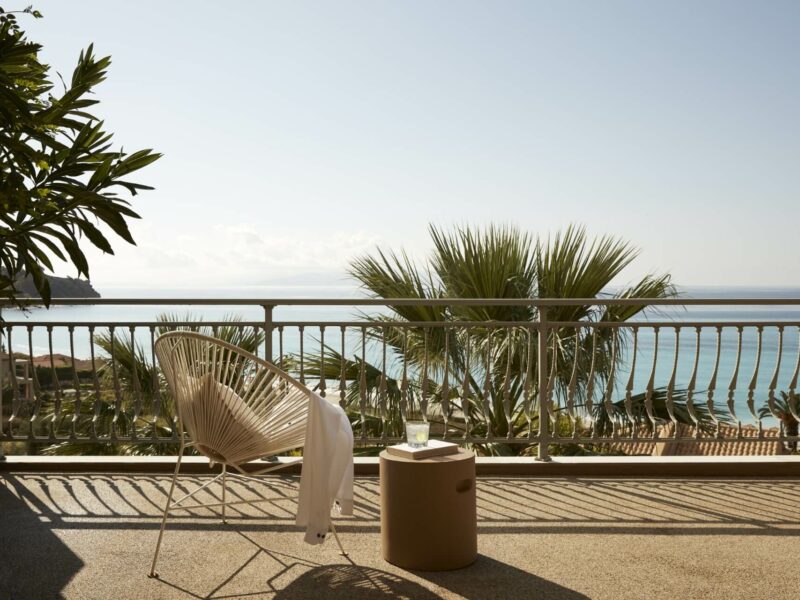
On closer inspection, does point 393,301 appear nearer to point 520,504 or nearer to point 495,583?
point 520,504

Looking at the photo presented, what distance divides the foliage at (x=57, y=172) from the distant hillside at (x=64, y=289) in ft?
0.87

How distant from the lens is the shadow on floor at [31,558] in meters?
2.70

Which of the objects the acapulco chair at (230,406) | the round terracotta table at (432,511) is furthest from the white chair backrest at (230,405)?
the round terracotta table at (432,511)

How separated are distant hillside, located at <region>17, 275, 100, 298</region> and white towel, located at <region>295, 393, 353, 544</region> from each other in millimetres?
1535

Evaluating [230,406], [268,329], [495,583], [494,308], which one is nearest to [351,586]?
[495,583]

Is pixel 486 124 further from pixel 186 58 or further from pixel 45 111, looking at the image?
pixel 45 111

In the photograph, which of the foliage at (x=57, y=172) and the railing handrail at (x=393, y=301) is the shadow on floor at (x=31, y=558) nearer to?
the foliage at (x=57, y=172)

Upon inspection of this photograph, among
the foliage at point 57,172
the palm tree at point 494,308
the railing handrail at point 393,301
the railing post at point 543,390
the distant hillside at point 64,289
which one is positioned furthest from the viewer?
the palm tree at point 494,308

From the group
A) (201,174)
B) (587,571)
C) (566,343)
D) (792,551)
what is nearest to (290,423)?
(587,571)

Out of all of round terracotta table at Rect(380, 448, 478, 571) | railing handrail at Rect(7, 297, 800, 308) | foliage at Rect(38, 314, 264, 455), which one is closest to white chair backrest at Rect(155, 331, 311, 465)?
round terracotta table at Rect(380, 448, 478, 571)

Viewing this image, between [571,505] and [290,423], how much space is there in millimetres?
1633

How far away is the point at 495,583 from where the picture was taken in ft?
9.00

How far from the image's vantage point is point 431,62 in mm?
16438

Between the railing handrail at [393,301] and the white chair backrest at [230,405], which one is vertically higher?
the railing handrail at [393,301]
